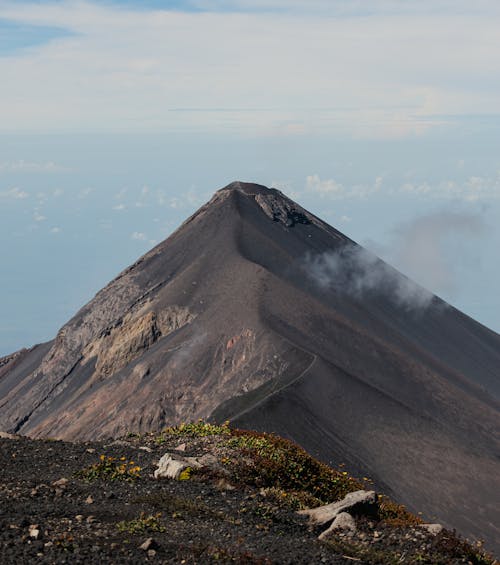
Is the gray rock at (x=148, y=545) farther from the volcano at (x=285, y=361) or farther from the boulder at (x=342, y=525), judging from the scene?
the volcano at (x=285, y=361)

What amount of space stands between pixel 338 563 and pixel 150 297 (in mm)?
84026

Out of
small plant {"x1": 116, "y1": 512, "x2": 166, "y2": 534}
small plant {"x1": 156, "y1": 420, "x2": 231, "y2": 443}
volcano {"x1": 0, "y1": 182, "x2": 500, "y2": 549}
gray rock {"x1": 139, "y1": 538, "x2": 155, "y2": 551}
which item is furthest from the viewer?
volcano {"x1": 0, "y1": 182, "x2": 500, "y2": 549}

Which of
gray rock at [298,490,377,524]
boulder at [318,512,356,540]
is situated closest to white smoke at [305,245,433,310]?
gray rock at [298,490,377,524]

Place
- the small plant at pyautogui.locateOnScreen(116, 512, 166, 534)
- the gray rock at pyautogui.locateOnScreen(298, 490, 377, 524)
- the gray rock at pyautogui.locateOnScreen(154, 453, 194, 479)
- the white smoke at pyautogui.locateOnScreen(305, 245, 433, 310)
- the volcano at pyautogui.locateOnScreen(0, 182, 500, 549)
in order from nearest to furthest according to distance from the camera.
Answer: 1. the small plant at pyautogui.locateOnScreen(116, 512, 166, 534)
2. the gray rock at pyautogui.locateOnScreen(298, 490, 377, 524)
3. the gray rock at pyautogui.locateOnScreen(154, 453, 194, 479)
4. the volcano at pyautogui.locateOnScreen(0, 182, 500, 549)
5. the white smoke at pyautogui.locateOnScreen(305, 245, 433, 310)

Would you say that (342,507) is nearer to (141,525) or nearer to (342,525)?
(342,525)

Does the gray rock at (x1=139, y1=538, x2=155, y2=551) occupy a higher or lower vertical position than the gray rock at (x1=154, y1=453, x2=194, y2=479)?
lower

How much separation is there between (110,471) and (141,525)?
5272 millimetres

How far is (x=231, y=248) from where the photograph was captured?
3851 inches

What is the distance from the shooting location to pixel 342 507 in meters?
20.9

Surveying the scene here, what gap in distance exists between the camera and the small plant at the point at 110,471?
22.9 m

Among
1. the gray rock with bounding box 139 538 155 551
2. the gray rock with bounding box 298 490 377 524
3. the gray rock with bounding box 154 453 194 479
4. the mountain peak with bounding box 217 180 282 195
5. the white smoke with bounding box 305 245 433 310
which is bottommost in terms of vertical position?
the gray rock with bounding box 139 538 155 551

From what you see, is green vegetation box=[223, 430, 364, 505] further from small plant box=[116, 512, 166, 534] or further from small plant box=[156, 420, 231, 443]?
small plant box=[116, 512, 166, 534]

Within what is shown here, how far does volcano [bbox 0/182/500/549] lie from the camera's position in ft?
202

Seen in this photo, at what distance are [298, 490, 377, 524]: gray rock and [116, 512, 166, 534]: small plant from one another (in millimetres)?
3794
